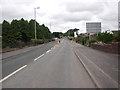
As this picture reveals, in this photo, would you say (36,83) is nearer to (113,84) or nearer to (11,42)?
(113,84)

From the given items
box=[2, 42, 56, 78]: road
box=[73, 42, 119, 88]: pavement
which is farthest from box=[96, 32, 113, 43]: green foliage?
box=[73, 42, 119, 88]: pavement

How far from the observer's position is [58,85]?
743cm

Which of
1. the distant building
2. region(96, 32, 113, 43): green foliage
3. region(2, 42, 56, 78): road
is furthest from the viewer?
the distant building

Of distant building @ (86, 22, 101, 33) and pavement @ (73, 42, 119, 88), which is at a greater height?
distant building @ (86, 22, 101, 33)

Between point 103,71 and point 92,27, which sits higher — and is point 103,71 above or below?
below

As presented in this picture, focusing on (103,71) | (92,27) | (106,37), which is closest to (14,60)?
(103,71)

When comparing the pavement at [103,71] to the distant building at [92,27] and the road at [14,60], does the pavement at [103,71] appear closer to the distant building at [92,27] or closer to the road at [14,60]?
the road at [14,60]

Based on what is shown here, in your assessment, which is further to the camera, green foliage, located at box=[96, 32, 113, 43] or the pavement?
green foliage, located at box=[96, 32, 113, 43]

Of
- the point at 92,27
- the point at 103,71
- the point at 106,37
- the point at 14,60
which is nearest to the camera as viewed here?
the point at 103,71

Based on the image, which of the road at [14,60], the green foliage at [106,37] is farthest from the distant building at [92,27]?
the road at [14,60]

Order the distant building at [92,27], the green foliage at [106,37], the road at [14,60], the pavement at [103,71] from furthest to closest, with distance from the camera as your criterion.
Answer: the distant building at [92,27]
the green foliage at [106,37]
the road at [14,60]
the pavement at [103,71]

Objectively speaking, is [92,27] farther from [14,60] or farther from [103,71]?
[103,71]

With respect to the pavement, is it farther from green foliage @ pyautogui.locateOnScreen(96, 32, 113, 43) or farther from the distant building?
the distant building

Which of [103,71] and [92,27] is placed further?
[92,27]
